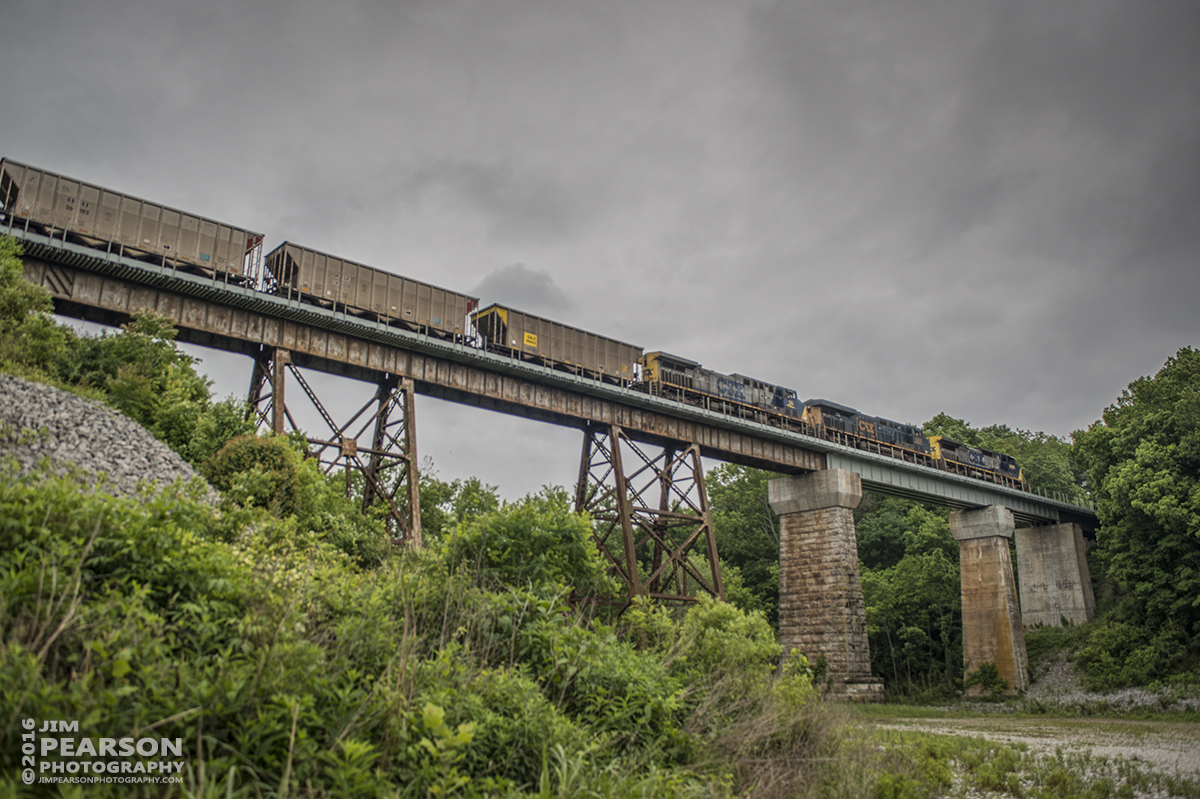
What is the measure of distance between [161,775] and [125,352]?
15637mm

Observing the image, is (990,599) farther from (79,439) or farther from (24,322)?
(24,322)

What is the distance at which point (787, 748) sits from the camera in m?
10.7

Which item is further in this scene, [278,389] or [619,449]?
[619,449]

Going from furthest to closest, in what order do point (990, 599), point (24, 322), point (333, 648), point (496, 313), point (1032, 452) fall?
point (1032, 452) → point (990, 599) → point (496, 313) → point (24, 322) → point (333, 648)

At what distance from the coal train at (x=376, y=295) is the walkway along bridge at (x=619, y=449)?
2.12ft

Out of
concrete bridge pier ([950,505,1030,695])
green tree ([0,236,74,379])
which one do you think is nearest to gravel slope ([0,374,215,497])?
green tree ([0,236,74,379])

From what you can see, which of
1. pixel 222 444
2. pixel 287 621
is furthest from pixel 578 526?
pixel 222 444

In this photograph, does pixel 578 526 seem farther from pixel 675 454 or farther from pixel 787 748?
pixel 675 454

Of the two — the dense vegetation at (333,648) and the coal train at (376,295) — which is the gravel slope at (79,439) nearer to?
the dense vegetation at (333,648)

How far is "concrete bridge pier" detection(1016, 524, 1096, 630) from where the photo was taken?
43.4 meters

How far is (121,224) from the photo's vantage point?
19.1 meters

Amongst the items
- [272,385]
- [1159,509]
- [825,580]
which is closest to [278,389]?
[272,385]

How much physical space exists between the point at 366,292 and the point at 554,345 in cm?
722

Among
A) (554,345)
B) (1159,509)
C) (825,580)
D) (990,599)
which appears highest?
(554,345)
